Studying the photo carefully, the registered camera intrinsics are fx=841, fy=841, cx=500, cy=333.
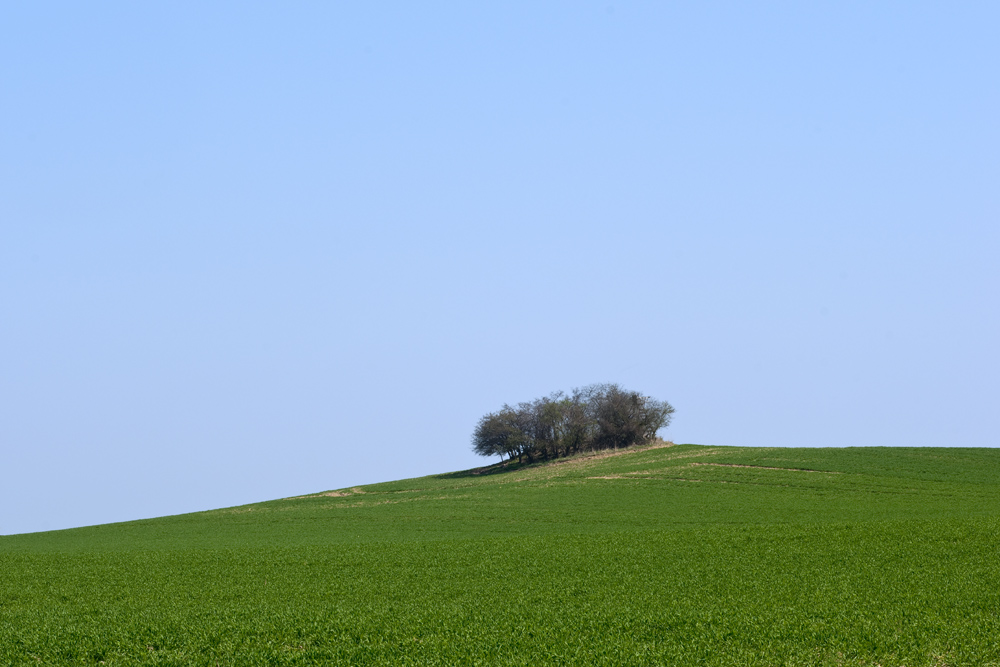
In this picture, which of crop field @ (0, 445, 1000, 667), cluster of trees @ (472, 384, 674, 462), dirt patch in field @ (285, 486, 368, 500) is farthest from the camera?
cluster of trees @ (472, 384, 674, 462)

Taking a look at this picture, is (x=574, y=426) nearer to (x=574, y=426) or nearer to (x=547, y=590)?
(x=574, y=426)


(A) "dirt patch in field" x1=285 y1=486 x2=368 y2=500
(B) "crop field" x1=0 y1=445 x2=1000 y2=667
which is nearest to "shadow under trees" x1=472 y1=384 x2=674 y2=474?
(A) "dirt patch in field" x1=285 y1=486 x2=368 y2=500

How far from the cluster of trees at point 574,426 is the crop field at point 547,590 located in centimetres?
3653

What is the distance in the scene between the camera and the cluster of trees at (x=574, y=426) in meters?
89.7

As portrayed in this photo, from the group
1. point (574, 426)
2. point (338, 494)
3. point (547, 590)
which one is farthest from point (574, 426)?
point (547, 590)

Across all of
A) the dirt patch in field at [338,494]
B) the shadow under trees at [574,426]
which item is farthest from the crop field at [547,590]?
the shadow under trees at [574,426]

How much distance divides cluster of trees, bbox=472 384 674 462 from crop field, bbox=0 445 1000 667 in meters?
36.5

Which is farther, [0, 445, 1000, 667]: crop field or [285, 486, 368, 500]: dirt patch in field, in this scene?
[285, 486, 368, 500]: dirt patch in field

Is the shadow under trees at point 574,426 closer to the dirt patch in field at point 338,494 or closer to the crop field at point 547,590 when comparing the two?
the dirt patch in field at point 338,494

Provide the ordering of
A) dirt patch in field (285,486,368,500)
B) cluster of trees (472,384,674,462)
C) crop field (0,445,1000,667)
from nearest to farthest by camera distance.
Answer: crop field (0,445,1000,667) < dirt patch in field (285,486,368,500) < cluster of trees (472,384,674,462)

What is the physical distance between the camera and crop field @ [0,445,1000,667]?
61.3 ft

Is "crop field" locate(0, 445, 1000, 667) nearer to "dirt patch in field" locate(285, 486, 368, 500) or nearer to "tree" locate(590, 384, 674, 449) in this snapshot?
"dirt patch in field" locate(285, 486, 368, 500)

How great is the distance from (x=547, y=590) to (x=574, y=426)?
65.2 meters

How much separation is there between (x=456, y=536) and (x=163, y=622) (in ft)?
72.4
